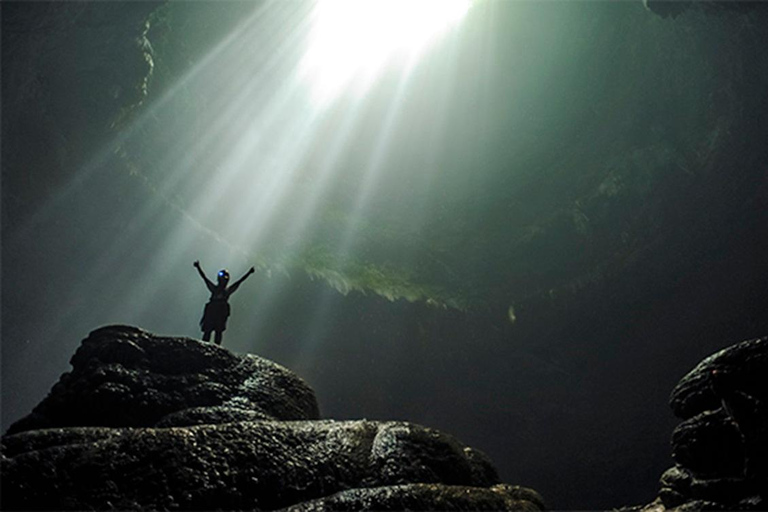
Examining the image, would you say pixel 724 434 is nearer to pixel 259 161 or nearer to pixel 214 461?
pixel 214 461

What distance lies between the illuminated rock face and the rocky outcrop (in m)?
4.36

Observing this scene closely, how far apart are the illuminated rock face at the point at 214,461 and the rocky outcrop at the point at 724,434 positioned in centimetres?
436

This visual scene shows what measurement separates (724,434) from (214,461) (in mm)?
8042

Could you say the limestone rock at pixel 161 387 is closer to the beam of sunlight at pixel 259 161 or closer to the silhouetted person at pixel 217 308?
the silhouetted person at pixel 217 308

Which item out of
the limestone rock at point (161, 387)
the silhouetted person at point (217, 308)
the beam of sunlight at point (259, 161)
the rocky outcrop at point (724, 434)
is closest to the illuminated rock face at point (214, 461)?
the limestone rock at point (161, 387)

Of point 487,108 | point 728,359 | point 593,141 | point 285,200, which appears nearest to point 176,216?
point 285,200

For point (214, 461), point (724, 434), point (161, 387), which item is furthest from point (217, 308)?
point (724, 434)

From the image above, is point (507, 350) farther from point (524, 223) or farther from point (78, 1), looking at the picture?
point (78, 1)

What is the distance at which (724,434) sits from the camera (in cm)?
815

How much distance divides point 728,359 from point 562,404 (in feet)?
54.2

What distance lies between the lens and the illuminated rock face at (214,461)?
377 centimetres

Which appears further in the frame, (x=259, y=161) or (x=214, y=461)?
(x=259, y=161)

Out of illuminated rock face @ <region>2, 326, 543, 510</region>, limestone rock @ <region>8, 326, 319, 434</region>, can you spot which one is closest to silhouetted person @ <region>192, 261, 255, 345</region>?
limestone rock @ <region>8, 326, 319, 434</region>

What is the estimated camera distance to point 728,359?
8227mm
